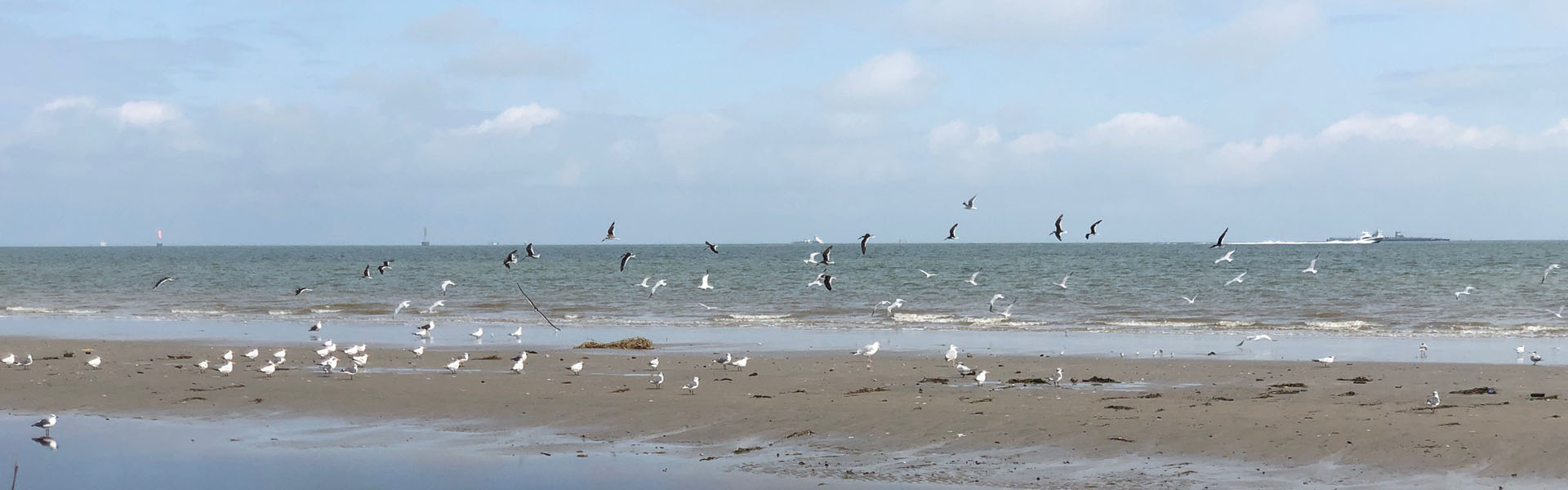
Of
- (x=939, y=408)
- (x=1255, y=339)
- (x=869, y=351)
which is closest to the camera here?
(x=939, y=408)

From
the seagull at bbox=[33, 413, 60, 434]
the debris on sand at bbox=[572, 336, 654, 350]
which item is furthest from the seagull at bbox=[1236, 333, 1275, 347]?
the seagull at bbox=[33, 413, 60, 434]

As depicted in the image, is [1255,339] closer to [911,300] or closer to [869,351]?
[869,351]

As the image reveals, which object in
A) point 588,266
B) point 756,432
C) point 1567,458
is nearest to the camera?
point 1567,458

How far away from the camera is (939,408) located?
15.6 m

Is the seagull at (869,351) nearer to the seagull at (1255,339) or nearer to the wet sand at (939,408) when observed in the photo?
the wet sand at (939,408)

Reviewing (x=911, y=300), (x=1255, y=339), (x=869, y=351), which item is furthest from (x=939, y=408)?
(x=911, y=300)

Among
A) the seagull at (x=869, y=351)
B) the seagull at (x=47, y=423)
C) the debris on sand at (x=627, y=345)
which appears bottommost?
the seagull at (x=47, y=423)

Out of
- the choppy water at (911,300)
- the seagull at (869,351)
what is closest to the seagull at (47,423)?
the seagull at (869,351)

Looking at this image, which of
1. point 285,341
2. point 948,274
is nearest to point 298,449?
point 285,341

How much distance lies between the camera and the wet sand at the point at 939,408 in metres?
12.3

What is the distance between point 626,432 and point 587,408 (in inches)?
69.7

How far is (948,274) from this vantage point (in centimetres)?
7669

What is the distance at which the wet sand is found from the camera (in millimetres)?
12344

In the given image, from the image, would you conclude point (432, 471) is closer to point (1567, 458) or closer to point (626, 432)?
point (626, 432)
